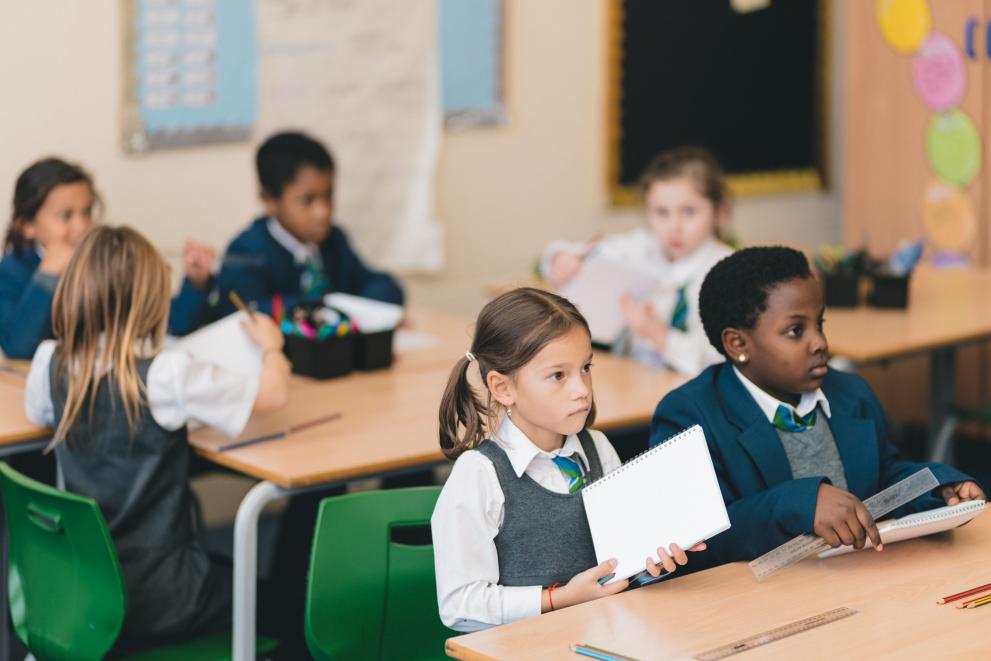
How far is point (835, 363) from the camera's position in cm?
358

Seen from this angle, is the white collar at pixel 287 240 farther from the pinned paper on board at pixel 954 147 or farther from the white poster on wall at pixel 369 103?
the pinned paper on board at pixel 954 147

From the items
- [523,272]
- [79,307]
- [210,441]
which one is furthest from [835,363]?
[79,307]

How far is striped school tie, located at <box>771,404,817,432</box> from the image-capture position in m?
2.10

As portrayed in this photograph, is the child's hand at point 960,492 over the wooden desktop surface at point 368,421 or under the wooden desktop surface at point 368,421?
over

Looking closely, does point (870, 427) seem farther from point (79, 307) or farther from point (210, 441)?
point (79, 307)

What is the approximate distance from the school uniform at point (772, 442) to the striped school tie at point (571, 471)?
0.21m

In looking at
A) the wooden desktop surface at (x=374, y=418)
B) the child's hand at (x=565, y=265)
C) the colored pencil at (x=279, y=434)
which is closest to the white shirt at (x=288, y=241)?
the wooden desktop surface at (x=374, y=418)

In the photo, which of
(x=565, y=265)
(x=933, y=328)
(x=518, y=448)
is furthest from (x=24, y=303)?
(x=933, y=328)

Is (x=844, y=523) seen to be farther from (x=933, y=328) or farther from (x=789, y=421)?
(x=933, y=328)

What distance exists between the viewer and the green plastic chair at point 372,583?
2107 millimetres

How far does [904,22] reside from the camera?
4.91 metres

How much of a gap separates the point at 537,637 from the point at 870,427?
770 mm

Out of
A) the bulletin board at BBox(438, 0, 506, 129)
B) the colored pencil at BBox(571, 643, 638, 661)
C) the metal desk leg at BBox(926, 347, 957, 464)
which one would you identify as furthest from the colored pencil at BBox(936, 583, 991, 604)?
the bulletin board at BBox(438, 0, 506, 129)

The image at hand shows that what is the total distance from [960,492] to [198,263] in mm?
1935
